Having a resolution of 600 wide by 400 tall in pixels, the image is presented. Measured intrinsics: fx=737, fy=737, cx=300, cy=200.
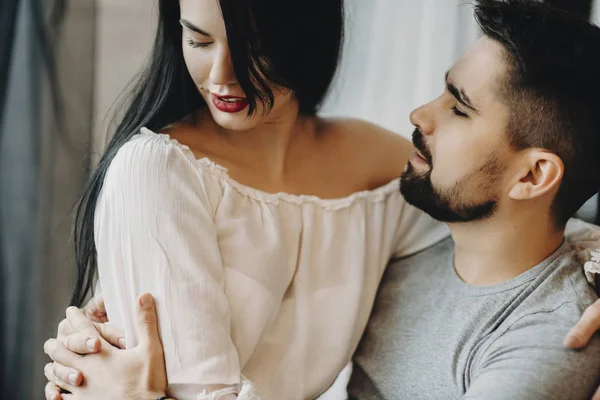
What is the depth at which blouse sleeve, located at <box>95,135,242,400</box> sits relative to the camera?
1.20 metres

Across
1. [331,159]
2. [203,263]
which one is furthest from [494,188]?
[203,263]

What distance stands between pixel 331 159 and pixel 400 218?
0.19 metres

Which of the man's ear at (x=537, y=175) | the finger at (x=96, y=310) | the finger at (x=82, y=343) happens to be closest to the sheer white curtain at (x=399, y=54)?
the man's ear at (x=537, y=175)

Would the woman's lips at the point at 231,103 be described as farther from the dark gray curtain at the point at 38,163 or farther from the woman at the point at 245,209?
the dark gray curtain at the point at 38,163

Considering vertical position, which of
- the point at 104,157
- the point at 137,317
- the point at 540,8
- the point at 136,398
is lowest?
the point at 136,398

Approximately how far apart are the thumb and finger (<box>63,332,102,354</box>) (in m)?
0.10

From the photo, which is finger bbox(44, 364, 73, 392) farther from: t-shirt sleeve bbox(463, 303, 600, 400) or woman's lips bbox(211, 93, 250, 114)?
t-shirt sleeve bbox(463, 303, 600, 400)

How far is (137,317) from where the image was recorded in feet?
3.95

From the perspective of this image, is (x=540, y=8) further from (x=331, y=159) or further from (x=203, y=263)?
(x=203, y=263)

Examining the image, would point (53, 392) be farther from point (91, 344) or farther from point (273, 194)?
point (273, 194)

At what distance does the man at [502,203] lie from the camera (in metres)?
1.27

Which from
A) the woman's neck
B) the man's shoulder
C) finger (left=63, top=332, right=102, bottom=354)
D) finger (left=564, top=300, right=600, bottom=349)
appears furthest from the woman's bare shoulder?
finger (left=63, top=332, right=102, bottom=354)

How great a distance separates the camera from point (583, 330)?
1.18 meters

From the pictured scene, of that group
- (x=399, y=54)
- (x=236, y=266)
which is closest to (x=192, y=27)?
(x=236, y=266)
